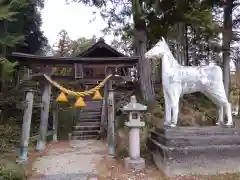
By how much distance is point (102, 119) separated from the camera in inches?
443

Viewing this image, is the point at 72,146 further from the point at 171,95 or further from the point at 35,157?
the point at 171,95

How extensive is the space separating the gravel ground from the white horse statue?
254 centimetres

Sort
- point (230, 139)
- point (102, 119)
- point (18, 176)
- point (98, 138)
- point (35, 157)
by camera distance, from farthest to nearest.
A: point (102, 119), point (98, 138), point (35, 157), point (230, 139), point (18, 176)

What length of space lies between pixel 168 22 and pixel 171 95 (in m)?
6.26

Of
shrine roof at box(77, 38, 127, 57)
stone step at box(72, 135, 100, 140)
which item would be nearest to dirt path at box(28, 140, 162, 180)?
stone step at box(72, 135, 100, 140)

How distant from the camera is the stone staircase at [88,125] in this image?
10680mm

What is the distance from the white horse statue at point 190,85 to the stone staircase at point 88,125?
577 cm

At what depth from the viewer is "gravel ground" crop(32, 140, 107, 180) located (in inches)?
220

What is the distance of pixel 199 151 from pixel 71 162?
371 centimetres

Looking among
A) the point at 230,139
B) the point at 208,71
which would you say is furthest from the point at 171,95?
the point at 230,139

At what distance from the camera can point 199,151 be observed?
210 inches

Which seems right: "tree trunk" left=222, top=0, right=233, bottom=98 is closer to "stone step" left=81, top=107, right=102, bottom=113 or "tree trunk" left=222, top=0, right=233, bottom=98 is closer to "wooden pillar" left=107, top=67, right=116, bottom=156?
"wooden pillar" left=107, top=67, right=116, bottom=156

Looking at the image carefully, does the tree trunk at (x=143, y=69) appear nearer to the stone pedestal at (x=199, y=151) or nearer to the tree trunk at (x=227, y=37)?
the tree trunk at (x=227, y=37)

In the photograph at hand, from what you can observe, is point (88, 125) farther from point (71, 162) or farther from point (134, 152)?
point (134, 152)
